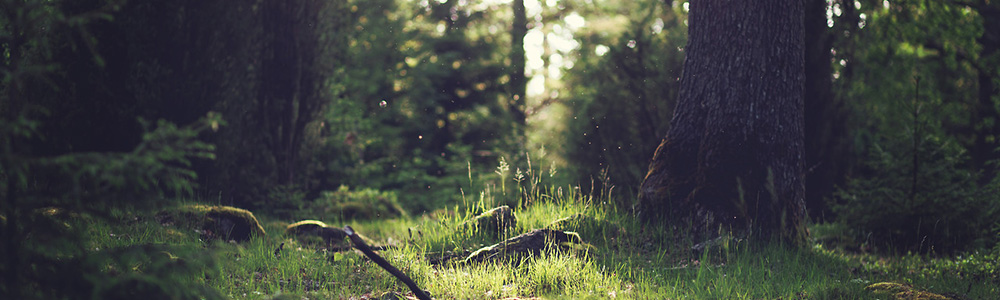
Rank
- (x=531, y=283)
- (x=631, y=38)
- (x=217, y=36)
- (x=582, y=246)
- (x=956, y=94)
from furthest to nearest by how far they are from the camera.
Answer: (x=956, y=94) → (x=631, y=38) → (x=217, y=36) → (x=582, y=246) → (x=531, y=283)

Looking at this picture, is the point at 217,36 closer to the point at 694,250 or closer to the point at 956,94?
the point at 694,250

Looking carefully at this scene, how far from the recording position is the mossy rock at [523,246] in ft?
18.8

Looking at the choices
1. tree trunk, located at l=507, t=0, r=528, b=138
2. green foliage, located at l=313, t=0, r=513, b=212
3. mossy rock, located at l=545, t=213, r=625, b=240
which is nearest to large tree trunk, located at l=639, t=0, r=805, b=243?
mossy rock, located at l=545, t=213, r=625, b=240

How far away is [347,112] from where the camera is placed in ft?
48.7

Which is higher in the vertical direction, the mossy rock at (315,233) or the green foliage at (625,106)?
the green foliage at (625,106)

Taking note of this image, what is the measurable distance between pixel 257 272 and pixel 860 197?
6684 millimetres

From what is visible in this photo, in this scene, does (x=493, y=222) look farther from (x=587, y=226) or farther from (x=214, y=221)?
(x=214, y=221)

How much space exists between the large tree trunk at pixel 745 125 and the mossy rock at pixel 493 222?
1.44 metres

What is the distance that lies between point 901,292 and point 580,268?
2251 mm

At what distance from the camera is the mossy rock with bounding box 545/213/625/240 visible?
21.1 feet

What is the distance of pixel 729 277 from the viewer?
5.32 m

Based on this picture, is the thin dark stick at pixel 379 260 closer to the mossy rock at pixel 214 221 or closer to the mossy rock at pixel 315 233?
the mossy rock at pixel 315 233

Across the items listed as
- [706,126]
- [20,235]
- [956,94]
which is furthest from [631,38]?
[956,94]

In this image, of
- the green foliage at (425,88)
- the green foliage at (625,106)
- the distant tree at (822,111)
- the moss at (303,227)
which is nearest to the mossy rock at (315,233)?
the moss at (303,227)
